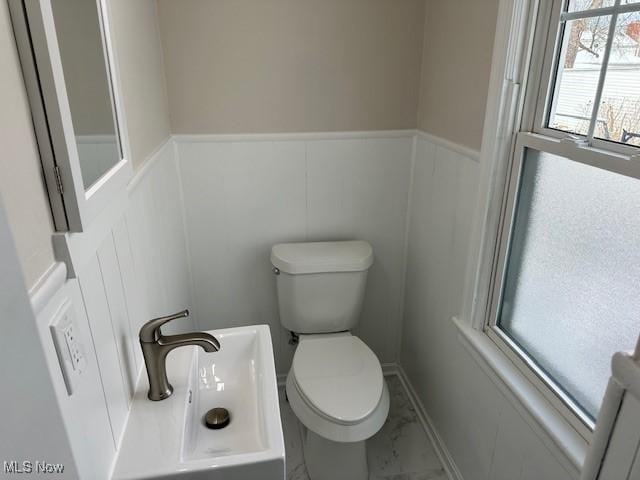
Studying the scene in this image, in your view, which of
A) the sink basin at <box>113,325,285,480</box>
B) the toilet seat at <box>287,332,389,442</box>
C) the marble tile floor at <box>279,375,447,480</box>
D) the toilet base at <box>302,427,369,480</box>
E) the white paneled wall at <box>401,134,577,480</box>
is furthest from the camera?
the marble tile floor at <box>279,375,447,480</box>

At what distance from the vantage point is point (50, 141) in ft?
1.92

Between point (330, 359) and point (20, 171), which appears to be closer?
point (20, 171)

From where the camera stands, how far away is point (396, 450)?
191cm

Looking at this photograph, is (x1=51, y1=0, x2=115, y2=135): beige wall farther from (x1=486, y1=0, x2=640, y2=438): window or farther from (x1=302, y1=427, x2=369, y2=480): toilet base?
(x1=302, y1=427, x2=369, y2=480): toilet base

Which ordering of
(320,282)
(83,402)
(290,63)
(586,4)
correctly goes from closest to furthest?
(83,402), (586,4), (290,63), (320,282)

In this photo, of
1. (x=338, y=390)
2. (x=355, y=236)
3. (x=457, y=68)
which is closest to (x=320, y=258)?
(x=355, y=236)

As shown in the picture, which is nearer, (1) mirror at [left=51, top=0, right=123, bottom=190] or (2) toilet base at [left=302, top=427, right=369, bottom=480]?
(1) mirror at [left=51, top=0, right=123, bottom=190]

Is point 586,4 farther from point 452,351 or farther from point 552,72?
point 452,351

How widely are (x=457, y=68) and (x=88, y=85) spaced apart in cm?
125

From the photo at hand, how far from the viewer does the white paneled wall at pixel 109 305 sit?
0.66m

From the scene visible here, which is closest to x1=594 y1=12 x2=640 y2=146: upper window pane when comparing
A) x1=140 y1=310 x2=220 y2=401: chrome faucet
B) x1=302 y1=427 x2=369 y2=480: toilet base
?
x1=140 y1=310 x2=220 y2=401: chrome faucet

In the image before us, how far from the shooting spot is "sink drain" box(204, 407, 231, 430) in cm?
112

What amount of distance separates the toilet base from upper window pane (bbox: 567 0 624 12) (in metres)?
1.51

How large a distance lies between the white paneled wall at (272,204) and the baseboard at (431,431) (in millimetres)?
541
